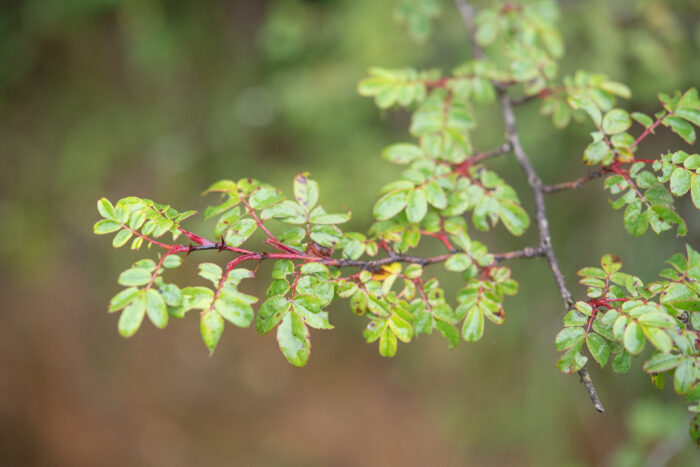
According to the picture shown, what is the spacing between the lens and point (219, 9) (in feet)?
13.2

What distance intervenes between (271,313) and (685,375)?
2.61 feet

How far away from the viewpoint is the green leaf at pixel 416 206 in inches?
43.4

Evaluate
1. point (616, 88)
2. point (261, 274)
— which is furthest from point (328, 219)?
point (261, 274)

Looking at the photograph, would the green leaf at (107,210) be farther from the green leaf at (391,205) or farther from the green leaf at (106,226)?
the green leaf at (391,205)

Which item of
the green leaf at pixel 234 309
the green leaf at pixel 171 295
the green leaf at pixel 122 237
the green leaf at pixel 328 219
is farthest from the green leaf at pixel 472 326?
the green leaf at pixel 122 237

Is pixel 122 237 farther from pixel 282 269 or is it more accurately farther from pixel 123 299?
pixel 282 269

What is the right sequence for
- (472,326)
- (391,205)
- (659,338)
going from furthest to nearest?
(391,205)
(472,326)
(659,338)

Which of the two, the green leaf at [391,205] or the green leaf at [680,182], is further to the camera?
the green leaf at [391,205]

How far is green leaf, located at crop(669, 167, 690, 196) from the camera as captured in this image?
982 mm

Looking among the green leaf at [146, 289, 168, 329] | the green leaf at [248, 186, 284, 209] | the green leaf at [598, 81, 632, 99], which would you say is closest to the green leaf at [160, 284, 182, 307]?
the green leaf at [146, 289, 168, 329]

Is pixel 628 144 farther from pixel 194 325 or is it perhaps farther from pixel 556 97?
pixel 194 325

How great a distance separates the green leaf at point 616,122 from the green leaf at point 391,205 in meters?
0.54

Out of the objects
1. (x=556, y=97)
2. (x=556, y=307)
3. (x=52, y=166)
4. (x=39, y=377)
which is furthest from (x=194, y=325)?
(x=556, y=97)

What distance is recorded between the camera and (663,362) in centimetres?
85
